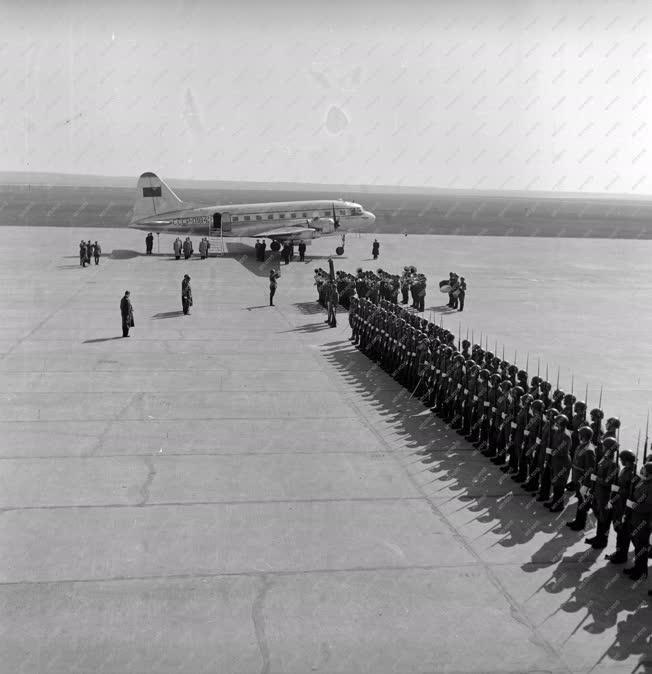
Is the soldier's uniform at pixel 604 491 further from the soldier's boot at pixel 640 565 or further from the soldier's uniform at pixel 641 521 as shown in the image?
the soldier's boot at pixel 640 565

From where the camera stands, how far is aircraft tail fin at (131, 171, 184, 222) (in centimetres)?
5175

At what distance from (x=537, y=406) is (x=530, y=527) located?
1876 mm

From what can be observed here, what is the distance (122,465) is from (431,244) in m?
49.8

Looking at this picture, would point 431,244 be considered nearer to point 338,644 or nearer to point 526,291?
point 526,291

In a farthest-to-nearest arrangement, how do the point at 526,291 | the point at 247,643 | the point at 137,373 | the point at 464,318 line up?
1. the point at 526,291
2. the point at 464,318
3. the point at 137,373
4. the point at 247,643

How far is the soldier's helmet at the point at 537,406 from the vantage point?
1163 cm

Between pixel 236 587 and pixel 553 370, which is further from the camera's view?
pixel 553 370

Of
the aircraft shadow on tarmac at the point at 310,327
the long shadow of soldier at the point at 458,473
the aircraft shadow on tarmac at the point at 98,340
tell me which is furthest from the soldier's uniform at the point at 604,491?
the aircraft shadow on tarmac at the point at 98,340

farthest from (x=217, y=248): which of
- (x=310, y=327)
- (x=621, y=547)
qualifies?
(x=621, y=547)

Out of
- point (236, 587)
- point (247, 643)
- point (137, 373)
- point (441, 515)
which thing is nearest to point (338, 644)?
point (247, 643)

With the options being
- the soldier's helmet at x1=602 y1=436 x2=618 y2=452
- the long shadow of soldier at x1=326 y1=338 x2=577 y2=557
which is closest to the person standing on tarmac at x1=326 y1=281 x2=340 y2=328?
the long shadow of soldier at x1=326 y1=338 x2=577 y2=557

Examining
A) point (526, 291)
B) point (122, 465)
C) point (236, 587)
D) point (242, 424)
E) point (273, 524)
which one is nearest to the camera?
point (236, 587)

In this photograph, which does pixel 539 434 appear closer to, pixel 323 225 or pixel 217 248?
pixel 323 225

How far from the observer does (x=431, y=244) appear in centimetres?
6041
